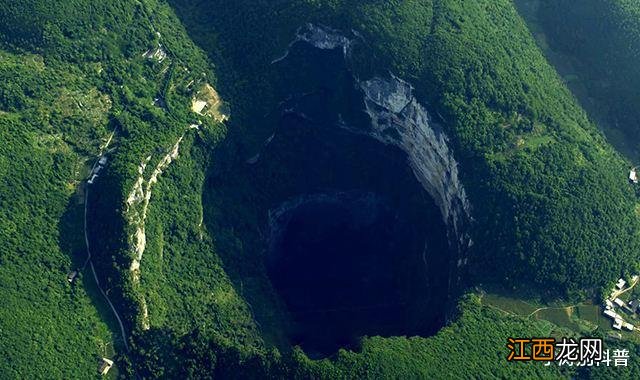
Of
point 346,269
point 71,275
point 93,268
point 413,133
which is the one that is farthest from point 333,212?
point 71,275

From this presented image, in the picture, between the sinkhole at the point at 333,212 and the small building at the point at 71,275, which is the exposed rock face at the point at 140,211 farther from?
the sinkhole at the point at 333,212

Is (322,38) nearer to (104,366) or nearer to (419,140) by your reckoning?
(419,140)

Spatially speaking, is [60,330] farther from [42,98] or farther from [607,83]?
[607,83]

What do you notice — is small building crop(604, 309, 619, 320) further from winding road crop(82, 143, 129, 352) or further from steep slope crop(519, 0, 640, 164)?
winding road crop(82, 143, 129, 352)

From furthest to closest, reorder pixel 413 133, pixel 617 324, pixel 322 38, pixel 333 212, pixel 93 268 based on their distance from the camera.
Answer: pixel 333 212, pixel 322 38, pixel 413 133, pixel 617 324, pixel 93 268

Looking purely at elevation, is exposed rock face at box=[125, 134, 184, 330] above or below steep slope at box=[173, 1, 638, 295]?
below

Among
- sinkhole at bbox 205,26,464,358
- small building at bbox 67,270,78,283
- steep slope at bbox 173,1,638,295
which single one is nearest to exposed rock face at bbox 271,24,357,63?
sinkhole at bbox 205,26,464,358

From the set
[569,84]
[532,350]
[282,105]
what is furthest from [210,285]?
[569,84]
